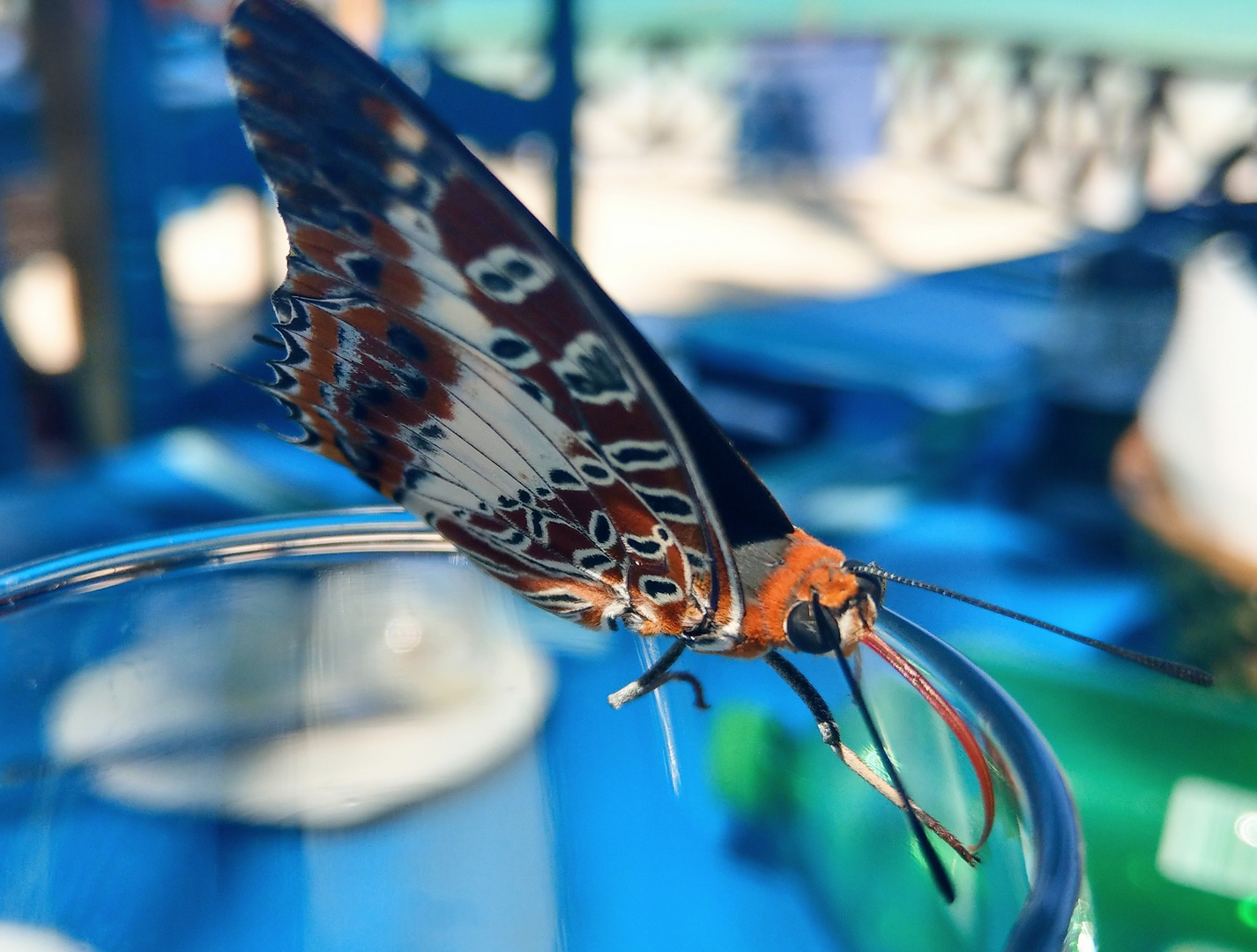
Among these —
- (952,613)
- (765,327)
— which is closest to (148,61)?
(765,327)

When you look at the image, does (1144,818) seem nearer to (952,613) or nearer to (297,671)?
(952,613)

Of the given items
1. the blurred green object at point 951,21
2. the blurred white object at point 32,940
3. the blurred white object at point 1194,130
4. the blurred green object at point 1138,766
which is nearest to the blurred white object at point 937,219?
the blurred white object at point 1194,130

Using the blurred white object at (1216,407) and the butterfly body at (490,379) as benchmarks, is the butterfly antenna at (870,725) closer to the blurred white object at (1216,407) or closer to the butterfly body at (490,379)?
the butterfly body at (490,379)

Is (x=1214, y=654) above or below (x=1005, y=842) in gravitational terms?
below

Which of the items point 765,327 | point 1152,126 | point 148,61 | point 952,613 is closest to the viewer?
point 952,613

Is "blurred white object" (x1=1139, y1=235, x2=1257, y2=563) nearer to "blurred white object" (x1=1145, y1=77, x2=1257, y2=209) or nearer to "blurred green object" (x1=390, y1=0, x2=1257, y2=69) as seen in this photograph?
"blurred green object" (x1=390, y1=0, x2=1257, y2=69)

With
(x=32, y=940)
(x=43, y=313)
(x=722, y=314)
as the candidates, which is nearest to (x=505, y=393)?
(x=32, y=940)

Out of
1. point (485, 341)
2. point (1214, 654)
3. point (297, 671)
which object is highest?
point (485, 341)
